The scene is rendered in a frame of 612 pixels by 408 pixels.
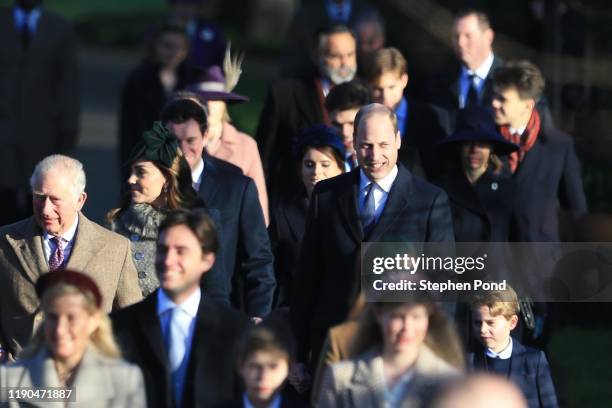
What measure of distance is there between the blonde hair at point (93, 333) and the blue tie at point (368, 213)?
1.82 metres

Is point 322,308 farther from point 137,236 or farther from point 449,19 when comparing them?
point 449,19

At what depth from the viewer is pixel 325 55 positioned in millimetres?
11344

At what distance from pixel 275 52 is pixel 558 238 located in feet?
57.4

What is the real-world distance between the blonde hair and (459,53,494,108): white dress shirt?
5371 mm

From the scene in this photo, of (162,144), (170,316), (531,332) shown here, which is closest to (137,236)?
(162,144)

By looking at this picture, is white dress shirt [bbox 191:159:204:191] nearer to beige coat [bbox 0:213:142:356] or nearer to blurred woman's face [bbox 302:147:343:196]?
blurred woman's face [bbox 302:147:343:196]

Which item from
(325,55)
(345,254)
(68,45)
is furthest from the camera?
(68,45)

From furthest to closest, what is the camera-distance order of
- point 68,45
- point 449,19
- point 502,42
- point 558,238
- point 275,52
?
point 275,52
point 449,19
point 502,42
point 68,45
point 558,238

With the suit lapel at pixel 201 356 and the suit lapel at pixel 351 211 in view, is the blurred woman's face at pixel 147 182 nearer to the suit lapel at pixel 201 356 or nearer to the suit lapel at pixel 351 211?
the suit lapel at pixel 351 211

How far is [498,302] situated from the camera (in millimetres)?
8281

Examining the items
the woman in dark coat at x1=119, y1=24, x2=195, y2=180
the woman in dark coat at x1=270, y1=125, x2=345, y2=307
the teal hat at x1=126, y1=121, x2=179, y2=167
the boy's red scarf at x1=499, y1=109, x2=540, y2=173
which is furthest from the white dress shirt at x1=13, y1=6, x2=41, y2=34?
the teal hat at x1=126, y1=121, x2=179, y2=167

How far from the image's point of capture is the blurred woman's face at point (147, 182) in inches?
330

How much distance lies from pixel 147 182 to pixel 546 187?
9.16 ft

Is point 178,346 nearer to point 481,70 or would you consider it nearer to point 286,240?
point 286,240
